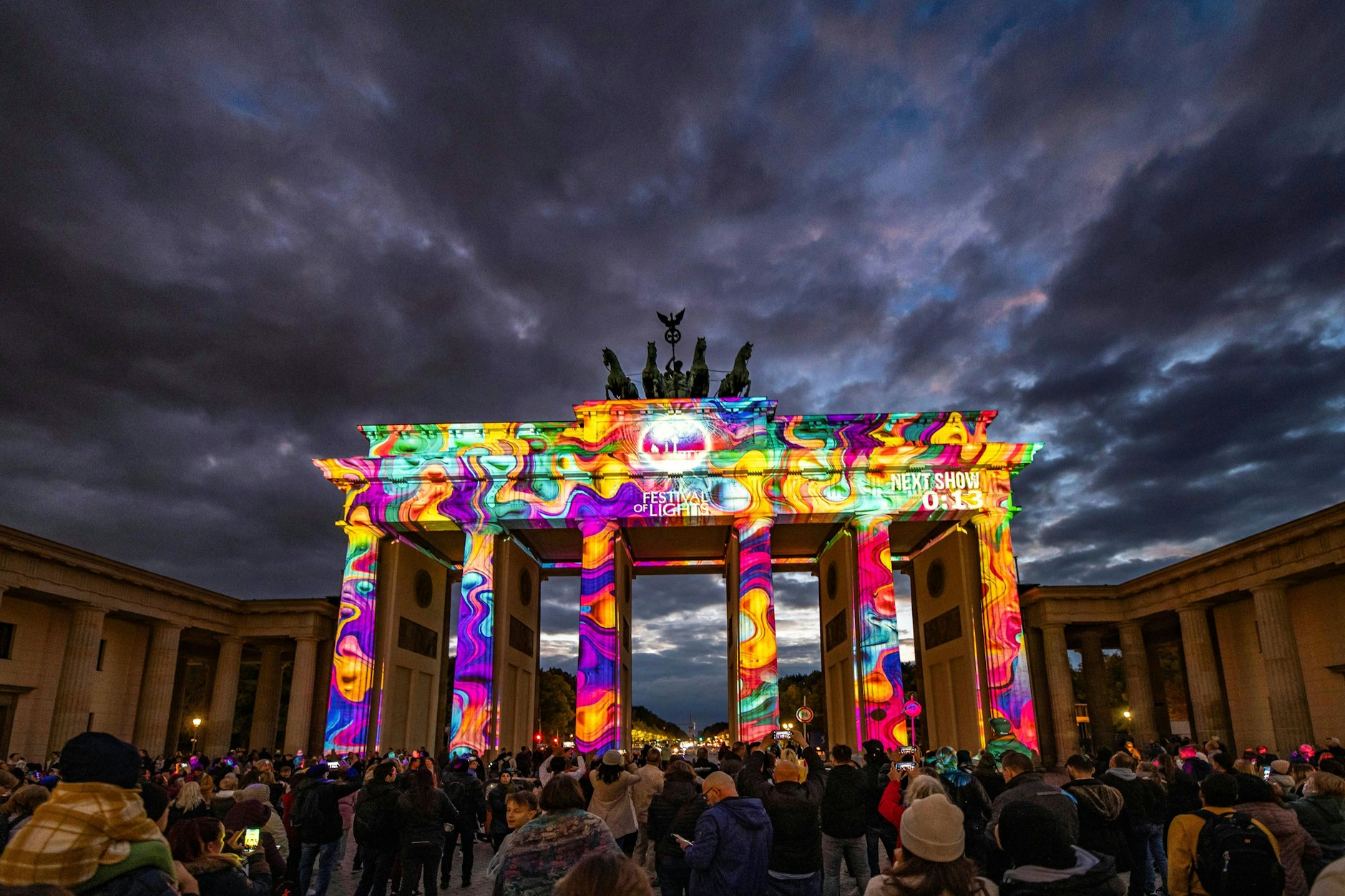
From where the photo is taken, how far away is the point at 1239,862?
497 cm

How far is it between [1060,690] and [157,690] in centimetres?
3589

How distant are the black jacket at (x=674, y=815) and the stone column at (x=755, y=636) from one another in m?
20.6

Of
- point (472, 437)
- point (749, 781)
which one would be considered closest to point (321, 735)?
point (472, 437)

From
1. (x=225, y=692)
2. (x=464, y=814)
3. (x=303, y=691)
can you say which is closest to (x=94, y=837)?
(x=464, y=814)

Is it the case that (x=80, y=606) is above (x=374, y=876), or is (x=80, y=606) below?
above

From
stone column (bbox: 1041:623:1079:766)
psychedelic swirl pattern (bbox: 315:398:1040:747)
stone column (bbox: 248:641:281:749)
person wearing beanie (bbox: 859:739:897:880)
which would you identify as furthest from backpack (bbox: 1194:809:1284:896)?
stone column (bbox: 248:641:281:749)

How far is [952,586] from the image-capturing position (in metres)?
34.1

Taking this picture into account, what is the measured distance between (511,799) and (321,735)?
36.9 m

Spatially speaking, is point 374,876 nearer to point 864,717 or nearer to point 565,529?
point 864,717

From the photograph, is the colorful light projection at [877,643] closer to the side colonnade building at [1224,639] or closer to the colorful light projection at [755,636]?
the colorful light projection at [755,636]

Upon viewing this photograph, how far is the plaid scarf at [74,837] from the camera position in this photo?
3.44 metres

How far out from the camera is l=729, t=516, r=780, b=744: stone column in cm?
2941

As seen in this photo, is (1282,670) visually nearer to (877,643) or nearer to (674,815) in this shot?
(877,643)

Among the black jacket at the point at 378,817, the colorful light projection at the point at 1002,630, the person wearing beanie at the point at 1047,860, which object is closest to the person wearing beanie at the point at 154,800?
the person wearing beanie at the point at 1047,860
